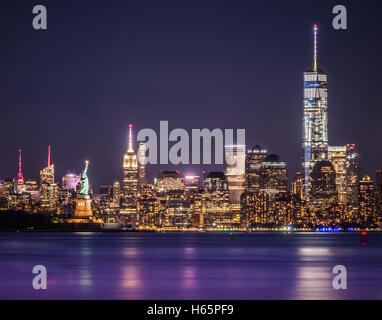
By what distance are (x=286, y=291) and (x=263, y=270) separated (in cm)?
2220

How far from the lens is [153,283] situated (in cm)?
5600

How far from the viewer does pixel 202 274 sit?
65375mm
